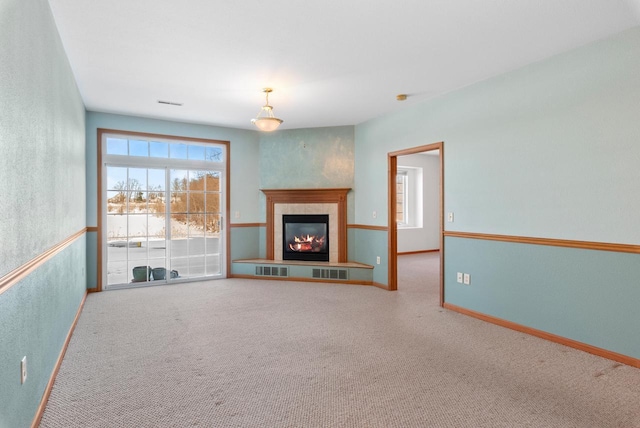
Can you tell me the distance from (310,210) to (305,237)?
1.60 feet

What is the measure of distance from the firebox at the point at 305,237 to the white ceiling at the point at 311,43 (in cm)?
233

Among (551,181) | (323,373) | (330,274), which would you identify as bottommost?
(323,373)

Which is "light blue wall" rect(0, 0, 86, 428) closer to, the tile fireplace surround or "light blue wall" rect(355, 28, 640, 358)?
the tile fireplace surround

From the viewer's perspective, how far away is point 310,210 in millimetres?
6359

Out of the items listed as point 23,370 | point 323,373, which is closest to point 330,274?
point 323,373

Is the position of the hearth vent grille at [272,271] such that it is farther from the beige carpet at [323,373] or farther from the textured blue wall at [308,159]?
the beige carpet at [323,373]

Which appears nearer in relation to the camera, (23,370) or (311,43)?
(23,370)

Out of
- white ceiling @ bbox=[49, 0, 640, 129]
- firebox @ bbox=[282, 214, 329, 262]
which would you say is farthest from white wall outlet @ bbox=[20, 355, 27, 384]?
firebox @ bbox=[282, 214, 329, 262]

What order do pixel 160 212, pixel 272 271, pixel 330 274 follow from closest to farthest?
pixel 160 212
pixel 330 274
pixel 272 271

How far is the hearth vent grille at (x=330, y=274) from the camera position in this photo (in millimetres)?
5875

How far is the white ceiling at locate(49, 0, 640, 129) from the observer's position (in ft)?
8.46

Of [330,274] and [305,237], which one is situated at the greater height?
[305,237]

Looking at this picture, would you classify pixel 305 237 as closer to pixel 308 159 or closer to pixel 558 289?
pixel 308 159

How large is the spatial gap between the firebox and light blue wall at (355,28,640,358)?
237 cm
